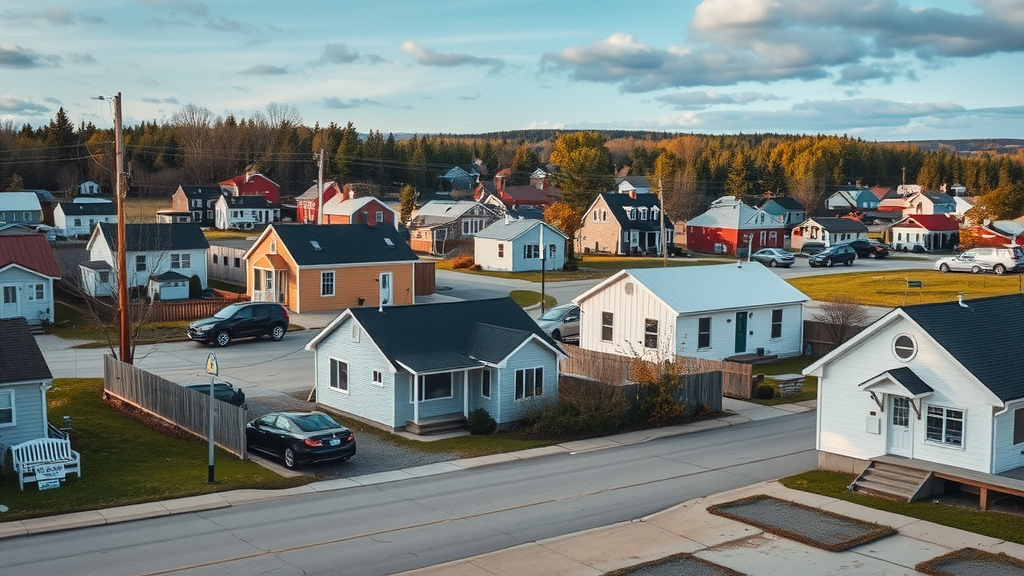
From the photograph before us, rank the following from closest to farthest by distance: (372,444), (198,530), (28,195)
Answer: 1. (198,530)
2. (372,444)
3. (28,195)

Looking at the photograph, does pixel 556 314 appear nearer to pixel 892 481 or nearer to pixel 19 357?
pixel 892 481

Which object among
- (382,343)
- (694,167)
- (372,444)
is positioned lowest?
(372,444)

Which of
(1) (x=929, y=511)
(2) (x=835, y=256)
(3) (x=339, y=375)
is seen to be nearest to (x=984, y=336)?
(1) (x=929, y=511)

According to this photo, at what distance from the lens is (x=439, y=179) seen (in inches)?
6796

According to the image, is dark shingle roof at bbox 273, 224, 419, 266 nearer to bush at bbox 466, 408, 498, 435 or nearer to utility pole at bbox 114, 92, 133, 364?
utility pole at bbox 114, 92, 133, 364

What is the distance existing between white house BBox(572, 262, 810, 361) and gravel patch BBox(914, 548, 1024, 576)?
62.4ft

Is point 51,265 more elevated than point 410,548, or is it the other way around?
point 51,265

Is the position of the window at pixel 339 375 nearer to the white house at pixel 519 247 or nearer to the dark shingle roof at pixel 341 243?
the dark shingle roof at pixel 341 243

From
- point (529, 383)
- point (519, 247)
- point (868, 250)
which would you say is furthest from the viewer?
point (868, 250)

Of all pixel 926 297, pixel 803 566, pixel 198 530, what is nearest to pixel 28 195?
pixel 926 297

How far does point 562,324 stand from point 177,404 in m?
21.0

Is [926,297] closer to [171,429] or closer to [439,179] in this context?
[171,429]

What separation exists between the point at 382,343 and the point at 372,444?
3290 mm

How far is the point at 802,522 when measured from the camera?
20.0 metres
